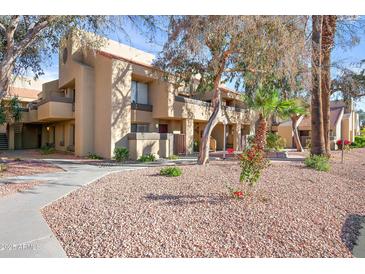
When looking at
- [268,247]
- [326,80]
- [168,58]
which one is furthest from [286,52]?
[268,247]

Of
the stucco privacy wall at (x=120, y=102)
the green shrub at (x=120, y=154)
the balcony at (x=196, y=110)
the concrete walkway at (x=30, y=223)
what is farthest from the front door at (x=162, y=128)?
the concrete walkway at (x=30, y=223)

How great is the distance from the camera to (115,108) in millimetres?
16406

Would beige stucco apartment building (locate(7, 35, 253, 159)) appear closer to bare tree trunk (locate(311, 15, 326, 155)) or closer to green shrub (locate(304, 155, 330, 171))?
bare tree trunk (locate(311, 15, 326, 155))

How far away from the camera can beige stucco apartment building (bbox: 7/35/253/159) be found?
1653 centimetres

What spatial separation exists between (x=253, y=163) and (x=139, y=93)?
14055 millimetres

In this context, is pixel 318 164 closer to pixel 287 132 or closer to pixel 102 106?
pixel 102 106

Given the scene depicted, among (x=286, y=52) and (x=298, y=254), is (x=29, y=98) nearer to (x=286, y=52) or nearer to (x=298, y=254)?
(x=286, y=52)

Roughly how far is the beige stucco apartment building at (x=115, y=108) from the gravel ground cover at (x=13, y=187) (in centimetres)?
790

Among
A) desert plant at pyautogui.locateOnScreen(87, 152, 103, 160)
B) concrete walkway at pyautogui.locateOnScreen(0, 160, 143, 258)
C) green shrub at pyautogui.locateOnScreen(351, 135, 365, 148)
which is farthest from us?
green shrub at pyautogui.locateOnScreen(351, 135, 365, 148)

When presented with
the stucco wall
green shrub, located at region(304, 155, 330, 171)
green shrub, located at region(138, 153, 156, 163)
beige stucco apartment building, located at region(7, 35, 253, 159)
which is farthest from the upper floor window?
the stucco wall

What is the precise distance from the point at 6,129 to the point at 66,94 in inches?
381

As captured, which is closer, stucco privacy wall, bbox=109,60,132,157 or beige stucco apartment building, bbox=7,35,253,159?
stucco privacy wall, bbox=109,60,132,157

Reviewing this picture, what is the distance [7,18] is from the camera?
11.1 m

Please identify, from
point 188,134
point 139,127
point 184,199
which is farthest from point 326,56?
point 184,199
